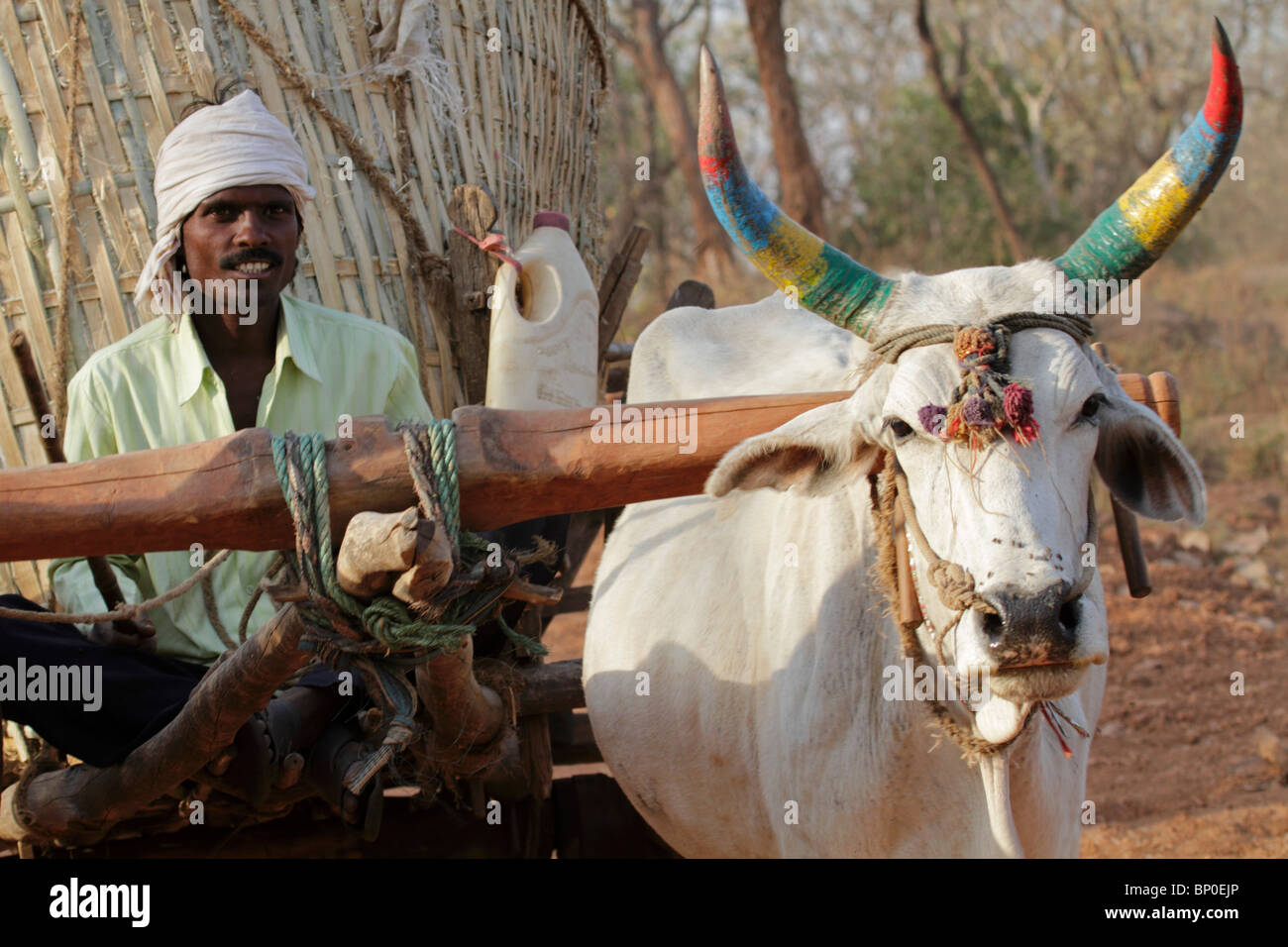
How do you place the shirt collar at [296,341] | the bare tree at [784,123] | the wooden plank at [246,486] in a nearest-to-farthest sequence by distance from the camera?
the wooden plank at [246,486] → the shirt collar at [296,341] → the bare tree at [784,123]

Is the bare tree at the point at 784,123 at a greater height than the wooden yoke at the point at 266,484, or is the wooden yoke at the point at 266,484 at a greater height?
the bare tree at the point at 784,123

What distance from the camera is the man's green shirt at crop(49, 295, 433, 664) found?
11.3ft

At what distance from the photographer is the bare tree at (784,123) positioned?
11125 millimetres

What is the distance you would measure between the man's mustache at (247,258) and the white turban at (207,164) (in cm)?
15

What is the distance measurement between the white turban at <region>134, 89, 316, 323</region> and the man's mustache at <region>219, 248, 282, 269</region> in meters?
0.15

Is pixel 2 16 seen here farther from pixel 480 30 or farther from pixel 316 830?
pixel 316 830

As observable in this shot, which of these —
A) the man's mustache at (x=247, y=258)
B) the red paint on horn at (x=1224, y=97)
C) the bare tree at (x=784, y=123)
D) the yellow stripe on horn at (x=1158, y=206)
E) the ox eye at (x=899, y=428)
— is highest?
the bare tree at (x=784, y=123)

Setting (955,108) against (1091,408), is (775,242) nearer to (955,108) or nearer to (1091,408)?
(1091,408)

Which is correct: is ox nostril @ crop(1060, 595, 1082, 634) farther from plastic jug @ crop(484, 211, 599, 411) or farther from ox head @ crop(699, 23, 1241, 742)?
plastic jug @ crop(484, 211, 599, 411)

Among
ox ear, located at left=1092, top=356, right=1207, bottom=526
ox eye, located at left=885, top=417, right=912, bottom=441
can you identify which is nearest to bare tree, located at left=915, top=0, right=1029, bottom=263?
ox ear, located at left=1092, top=356, right=1207, bottom=526

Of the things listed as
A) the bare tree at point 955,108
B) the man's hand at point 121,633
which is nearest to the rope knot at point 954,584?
the man's hand at point 121,633

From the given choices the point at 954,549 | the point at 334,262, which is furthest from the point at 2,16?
the point at 954,549

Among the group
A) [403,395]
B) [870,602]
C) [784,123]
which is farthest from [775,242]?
[784,123]

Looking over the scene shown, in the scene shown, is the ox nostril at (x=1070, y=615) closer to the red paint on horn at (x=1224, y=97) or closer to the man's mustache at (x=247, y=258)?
the red paint on horn at (x=1224, y=97)
